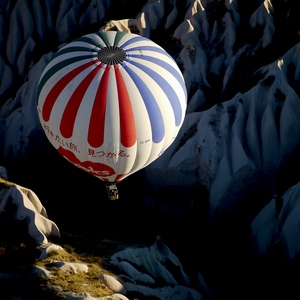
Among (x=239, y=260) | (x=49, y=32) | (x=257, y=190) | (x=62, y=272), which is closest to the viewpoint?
(x=62, y=272)

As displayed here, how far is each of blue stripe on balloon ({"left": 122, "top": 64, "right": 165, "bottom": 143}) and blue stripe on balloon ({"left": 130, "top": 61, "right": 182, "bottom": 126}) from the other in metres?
0.34

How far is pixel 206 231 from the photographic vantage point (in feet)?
62.7

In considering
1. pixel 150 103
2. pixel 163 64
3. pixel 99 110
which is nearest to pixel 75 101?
pixel 99 110

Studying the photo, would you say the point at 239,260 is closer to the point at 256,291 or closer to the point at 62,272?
the point at 256,291

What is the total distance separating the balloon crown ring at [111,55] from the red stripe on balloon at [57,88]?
1.09 feet

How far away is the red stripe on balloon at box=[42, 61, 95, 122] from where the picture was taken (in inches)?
505

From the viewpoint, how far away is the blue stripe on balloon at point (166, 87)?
13055mm

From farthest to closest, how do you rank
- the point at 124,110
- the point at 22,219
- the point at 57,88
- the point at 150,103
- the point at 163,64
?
1. the point at 22,219
2. the point at 163,64
3. the point at 57,88
4. the point at 150,103
5. the point at 124,110

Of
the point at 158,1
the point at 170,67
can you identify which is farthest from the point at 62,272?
the point at 158,1

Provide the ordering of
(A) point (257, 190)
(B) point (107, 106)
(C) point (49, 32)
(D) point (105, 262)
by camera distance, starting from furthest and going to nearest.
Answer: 1. (C) point (49, 32)
2. (A) point (257, 190)
3. (D) point (105, 262)
4. (B) point (107, 106)

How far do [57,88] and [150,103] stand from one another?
2514 millimetres

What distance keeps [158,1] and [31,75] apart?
6619 millimetres

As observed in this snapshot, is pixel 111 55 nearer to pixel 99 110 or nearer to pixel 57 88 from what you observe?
pixel 99 110

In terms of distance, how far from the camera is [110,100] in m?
12.6
